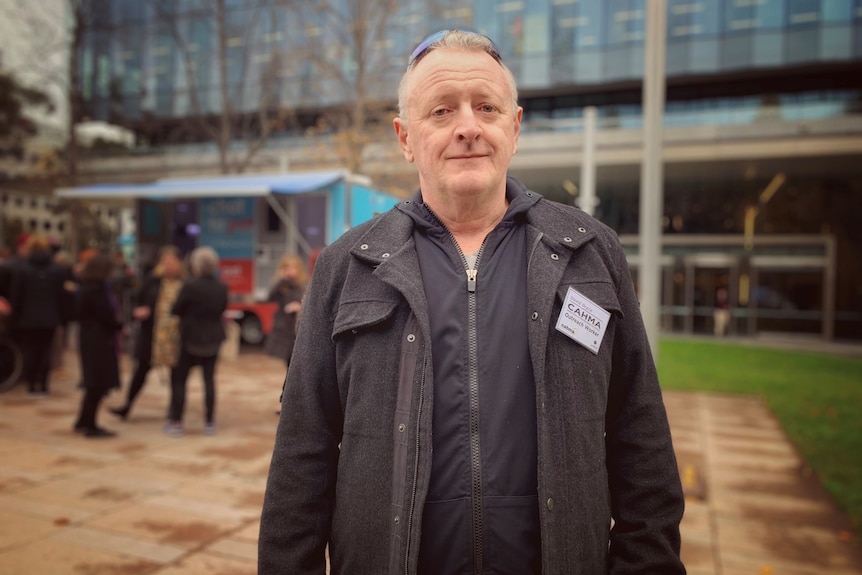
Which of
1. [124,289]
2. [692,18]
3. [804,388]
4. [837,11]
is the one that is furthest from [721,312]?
[124,289]

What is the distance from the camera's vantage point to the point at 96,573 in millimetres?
3770

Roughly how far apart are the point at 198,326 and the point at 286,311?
155 cm

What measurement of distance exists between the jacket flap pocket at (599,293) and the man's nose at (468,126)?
1.45ft

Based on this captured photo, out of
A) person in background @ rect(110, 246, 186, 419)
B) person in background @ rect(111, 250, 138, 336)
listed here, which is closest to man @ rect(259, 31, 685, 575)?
person in background @ rect(110, 246, 186, 419)

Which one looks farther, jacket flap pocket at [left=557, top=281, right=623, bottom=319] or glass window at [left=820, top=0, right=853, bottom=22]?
glass window at [left=820, top=0, right=853, bottom=22]

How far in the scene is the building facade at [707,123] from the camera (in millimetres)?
22672

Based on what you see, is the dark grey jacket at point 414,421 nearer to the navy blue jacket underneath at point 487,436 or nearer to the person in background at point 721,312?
the navy blue jacket underneath at point 487,436

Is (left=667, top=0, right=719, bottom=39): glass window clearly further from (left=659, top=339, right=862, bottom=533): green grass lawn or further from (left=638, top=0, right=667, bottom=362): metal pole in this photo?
(left=638, top=0, right=667, bottom=362): metal pole

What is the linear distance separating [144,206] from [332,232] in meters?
5.73

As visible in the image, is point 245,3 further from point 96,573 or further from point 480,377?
point 480,377

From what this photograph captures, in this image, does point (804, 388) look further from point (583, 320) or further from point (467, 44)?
point (467, 44)

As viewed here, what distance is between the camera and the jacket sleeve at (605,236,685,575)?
5.39 ft

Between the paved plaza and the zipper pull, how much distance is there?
301cm

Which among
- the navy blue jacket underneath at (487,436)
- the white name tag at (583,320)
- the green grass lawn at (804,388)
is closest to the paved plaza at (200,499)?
the green grass lawn at (804,388)
